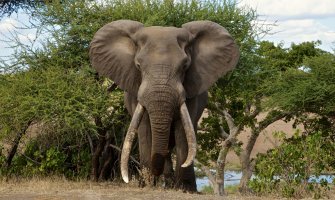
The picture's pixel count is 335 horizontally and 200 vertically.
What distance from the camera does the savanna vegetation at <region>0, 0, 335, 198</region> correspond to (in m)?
12.1

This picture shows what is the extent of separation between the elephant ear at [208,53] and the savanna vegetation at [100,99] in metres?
1.79

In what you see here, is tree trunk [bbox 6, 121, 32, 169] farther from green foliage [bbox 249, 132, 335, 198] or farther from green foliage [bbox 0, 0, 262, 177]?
green foliage [bbox 249, 132, 335, 198]

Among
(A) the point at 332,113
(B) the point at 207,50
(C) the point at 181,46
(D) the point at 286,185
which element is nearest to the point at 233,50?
(B) the point at 207,50

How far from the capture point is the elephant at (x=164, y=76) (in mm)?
9711

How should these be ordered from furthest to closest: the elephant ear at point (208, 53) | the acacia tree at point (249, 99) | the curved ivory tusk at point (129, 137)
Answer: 1. the acacia tree at point (249, 99)
2. the elephant ear at point (208, 53)
3. the curved ivory tusk at point (129, 137)

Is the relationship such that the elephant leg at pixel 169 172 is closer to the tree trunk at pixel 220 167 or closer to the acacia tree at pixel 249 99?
the acacia tree at pixel 249 99

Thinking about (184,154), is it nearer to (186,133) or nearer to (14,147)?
(186,133)

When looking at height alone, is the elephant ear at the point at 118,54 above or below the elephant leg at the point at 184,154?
above

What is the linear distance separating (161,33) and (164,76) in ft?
3.13

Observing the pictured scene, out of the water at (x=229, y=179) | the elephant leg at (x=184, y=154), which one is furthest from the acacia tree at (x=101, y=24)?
the water at (x=229, y=179)

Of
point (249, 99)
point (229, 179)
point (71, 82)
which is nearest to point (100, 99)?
point (71, 82)

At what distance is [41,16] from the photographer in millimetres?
14875

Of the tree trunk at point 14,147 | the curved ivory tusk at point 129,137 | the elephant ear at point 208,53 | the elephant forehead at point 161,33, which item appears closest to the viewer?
the curved ivory tusk at point 129,137

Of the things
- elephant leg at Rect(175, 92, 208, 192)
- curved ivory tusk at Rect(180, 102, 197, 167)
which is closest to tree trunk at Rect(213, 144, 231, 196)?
elephant leg at Rect(175, 92, 208, 192)
